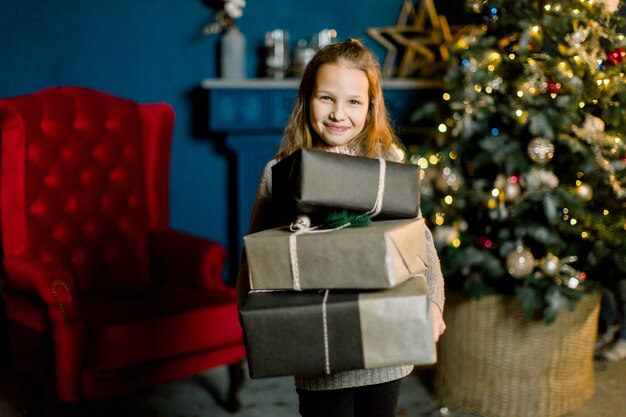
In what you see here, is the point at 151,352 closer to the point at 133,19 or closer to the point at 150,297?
the point at 150,297

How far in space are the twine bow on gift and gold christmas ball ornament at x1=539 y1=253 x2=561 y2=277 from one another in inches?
54.3

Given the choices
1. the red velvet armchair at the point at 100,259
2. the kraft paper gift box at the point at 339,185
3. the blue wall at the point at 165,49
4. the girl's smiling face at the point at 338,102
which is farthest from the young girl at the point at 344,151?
the blue wall at the point at 165,49

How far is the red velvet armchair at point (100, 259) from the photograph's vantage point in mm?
2193

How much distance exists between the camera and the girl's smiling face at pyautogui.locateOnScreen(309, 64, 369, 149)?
145 centimetres

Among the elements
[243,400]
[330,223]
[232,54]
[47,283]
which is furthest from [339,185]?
[232,54]

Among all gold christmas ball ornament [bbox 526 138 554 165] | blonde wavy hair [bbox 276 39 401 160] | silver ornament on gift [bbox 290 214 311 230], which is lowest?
gold christmas ball ornament [bbox 526 138 554 165]

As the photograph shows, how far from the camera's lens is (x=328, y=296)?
1.15 m

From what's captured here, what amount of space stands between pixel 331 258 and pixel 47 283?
54.5 inches

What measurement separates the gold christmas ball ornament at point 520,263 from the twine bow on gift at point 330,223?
133cm

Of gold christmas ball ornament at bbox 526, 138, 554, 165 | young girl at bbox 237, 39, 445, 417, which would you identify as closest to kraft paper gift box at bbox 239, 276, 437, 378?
young girl at bbox 237, 39, 445, 417

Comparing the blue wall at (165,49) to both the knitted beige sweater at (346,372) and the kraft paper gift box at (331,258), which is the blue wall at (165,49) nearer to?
the knitted beige sweater at (346,372)

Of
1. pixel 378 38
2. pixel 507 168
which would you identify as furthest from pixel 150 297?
pixel 378 38

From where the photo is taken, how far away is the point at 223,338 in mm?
2426

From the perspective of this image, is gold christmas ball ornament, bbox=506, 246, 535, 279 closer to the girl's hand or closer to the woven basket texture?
the woven basket texture
